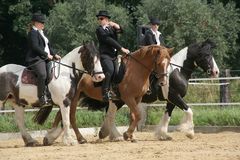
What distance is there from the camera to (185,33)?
1124 inches

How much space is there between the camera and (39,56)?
13.0 m

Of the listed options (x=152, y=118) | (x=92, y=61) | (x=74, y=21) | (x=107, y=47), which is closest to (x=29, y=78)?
(x=92, y=61)

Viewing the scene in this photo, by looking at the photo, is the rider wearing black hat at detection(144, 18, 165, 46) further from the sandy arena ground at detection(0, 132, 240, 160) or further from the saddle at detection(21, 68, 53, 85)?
the saddle at detection(21, 68, 53, 85)

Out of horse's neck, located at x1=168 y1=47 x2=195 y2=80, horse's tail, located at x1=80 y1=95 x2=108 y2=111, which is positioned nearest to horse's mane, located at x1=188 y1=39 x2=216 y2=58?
horse's neck, located at x1=168 y1=47 x2=195 y2=80

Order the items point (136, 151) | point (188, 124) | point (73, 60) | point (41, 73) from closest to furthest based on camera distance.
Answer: point (136, 151) < point (41, 73) < point (73, 60) < point (188, 124)

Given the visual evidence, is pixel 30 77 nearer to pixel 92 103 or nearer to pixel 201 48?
pixel 92 103

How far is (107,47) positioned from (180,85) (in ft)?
6.31

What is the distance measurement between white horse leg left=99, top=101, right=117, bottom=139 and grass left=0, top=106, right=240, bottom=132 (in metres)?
2.98

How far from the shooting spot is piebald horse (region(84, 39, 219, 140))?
552 inches

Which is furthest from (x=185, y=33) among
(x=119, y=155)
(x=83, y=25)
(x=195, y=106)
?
(x=119, y=155)

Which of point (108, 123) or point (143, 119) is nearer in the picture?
point (108, 123)

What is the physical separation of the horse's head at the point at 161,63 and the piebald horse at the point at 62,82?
1.28 m

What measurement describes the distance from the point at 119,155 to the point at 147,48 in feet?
11.8

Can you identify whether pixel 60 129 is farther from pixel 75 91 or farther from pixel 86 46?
pixel 86 46
